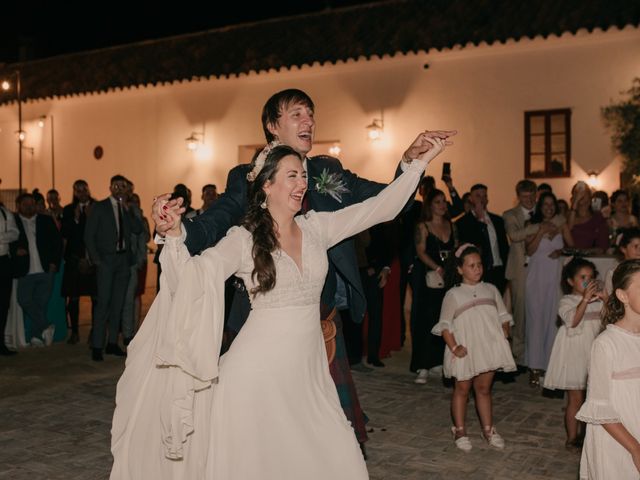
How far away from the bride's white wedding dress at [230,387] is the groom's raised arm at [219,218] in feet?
0.41

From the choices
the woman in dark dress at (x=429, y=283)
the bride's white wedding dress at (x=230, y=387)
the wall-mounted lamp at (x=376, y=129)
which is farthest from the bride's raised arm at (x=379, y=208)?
the wall-mounted lamp at (x=376, y=129)

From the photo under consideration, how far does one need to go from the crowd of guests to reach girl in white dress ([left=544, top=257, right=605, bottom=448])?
5516 mm

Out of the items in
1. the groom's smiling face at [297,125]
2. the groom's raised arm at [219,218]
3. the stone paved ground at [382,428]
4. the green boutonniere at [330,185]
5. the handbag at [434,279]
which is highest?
the groom's smiling face at [297,125]

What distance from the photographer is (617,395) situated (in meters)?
3.78

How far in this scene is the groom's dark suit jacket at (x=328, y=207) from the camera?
391 cm

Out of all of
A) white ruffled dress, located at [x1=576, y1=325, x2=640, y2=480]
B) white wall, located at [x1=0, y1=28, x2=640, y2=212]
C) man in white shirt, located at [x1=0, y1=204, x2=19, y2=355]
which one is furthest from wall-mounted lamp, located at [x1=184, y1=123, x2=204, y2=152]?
white ruffled dress, located at [x1=576, y1=325, x2=640, y2=480]

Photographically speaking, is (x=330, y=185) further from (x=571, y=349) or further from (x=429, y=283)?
(x=429, y=283)

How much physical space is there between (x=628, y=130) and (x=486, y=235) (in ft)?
22.3

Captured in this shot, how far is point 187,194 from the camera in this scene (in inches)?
400

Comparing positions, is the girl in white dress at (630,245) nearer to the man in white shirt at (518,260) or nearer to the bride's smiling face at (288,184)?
the man in white shirt at (518,260)

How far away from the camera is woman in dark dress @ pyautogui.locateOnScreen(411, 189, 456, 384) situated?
8094 mm

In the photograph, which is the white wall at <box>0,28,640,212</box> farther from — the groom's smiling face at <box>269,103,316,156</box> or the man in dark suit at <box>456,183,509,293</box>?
the groom's smiling face at <box>269,103,316,156</box>

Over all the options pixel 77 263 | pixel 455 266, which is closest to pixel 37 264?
pixel 77 263

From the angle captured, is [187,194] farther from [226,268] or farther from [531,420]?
[226,268]
